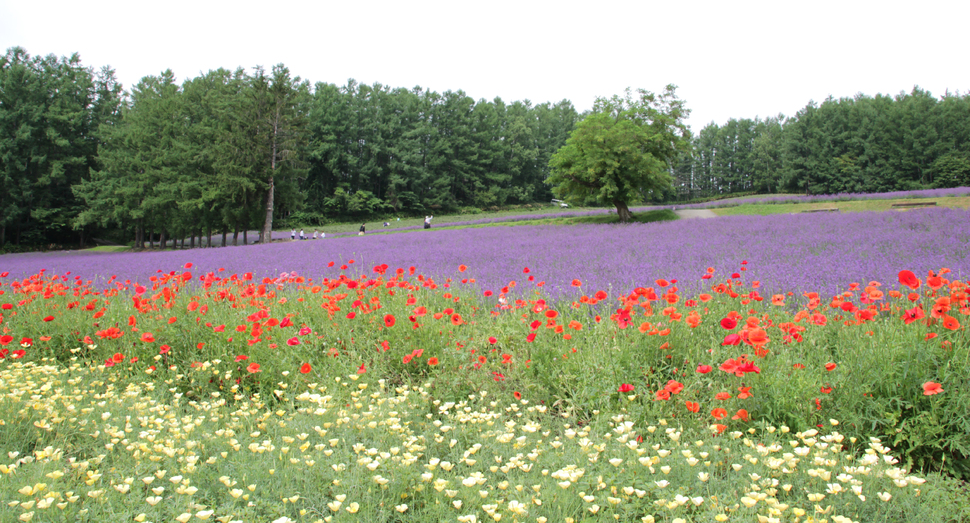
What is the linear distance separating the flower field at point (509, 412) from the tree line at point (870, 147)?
51616 mm

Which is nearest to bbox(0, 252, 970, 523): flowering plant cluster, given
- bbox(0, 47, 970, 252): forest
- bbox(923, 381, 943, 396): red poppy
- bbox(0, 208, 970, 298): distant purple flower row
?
bbox(923, 381, 943, 396): red poppy

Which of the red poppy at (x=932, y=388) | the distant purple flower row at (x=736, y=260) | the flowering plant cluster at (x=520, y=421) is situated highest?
the distant purple flower row at (x=736, y=260)

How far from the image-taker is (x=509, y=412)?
3305mm

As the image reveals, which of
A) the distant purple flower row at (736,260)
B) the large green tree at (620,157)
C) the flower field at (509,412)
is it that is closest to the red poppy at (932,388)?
the flower field at (509,412)

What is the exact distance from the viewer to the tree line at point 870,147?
4953 cm

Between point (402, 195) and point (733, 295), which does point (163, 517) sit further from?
point (402, 195)

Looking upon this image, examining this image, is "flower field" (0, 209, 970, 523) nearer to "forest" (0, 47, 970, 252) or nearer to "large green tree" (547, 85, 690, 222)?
"large green tree" (547, 85, 690, 222)

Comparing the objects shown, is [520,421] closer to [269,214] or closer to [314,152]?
[269,214]

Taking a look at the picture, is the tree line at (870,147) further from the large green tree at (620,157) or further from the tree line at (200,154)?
the tree line at (200,154)

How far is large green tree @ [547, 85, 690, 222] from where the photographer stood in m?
22.5

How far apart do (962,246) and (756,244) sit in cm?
293

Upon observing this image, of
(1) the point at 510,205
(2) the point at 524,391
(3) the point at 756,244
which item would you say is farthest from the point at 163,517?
(1) the point at 510,205

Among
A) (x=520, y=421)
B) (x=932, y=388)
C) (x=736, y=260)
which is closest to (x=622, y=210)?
(x=736, y=260)

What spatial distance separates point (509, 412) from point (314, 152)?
50901 mm
